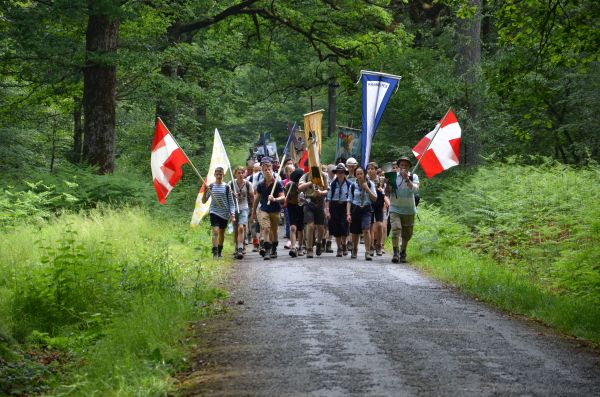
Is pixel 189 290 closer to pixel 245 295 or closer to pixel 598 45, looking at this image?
pixel 245 295

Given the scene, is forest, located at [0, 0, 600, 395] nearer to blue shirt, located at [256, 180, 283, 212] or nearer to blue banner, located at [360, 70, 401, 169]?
blue shirt, located at [256, 180, 283, 212]

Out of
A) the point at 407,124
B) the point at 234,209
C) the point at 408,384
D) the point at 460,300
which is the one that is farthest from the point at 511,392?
the point at 407,124

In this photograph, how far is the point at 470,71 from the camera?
90.8 ft

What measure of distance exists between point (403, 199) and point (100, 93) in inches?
366

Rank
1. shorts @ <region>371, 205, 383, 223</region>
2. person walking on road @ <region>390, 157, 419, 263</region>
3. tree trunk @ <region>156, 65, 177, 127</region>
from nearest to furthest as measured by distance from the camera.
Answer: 1. person walking on road @ <region>390, 157, 419, 263</region>
2. shorts @ <region>371, 205, 383, 223</region>
3. tree trunk @ <region>156, 65, 177, 127</region>

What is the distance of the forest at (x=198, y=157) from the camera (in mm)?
11203

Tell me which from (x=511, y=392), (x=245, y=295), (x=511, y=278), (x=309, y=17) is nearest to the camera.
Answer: (x=511, y=392)

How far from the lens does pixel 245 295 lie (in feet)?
42.5

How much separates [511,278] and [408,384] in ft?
22.7

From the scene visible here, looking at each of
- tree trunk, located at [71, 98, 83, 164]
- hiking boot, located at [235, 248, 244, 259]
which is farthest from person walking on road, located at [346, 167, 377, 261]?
tree trunk, located at [71, 98, 83, 164]

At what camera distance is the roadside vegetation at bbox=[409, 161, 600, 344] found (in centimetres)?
1210

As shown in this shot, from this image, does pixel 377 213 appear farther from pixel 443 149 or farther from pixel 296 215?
pixel 443 149

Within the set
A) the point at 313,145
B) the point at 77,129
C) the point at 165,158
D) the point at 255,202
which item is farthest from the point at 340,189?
the point at 77,129

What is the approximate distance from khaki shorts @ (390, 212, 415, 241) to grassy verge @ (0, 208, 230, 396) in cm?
353
